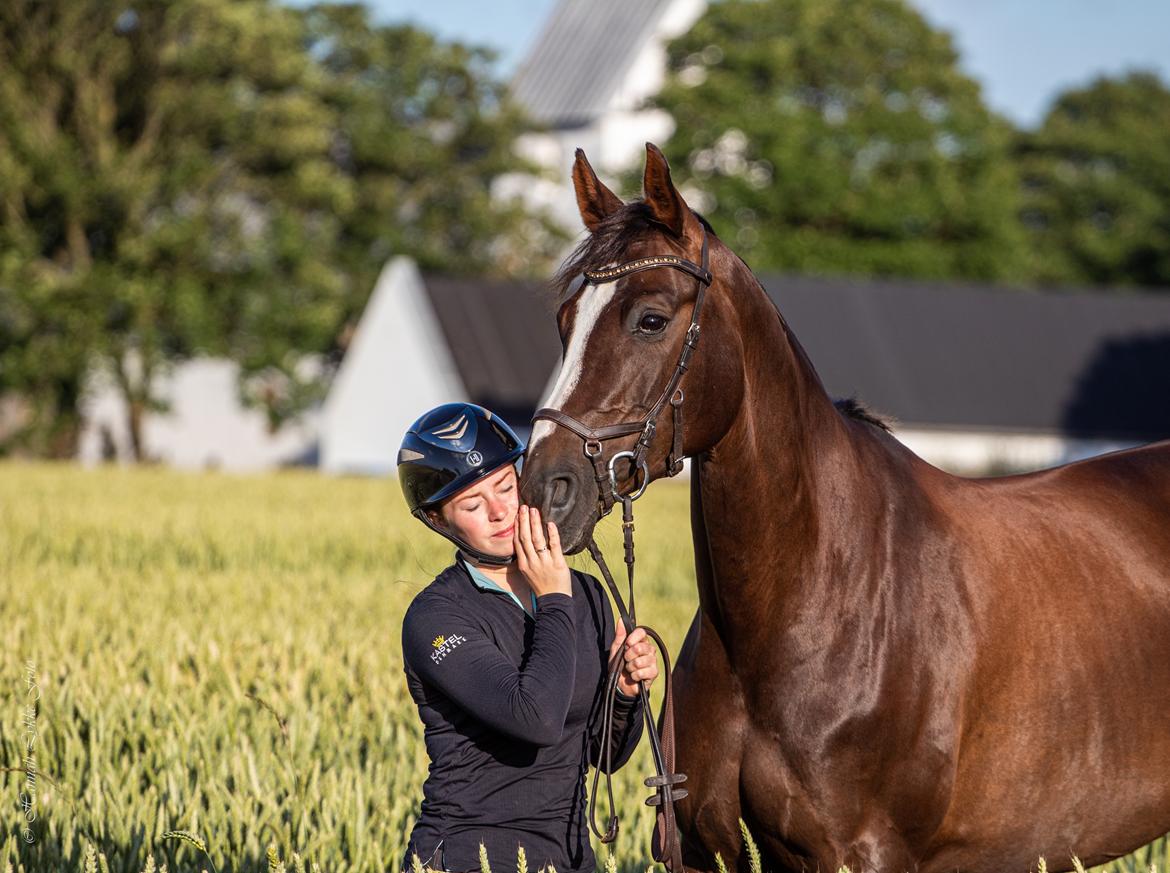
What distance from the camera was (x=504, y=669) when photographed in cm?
356

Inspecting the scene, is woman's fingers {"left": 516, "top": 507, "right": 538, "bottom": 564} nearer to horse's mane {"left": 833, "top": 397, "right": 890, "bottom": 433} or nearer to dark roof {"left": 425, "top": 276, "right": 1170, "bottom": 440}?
horse's mane {"left": 833, "top": 397, "right": 890, "bottom": 433}

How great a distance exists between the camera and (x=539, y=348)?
42375 mm

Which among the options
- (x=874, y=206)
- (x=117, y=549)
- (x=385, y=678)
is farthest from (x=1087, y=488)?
(x=874, y=206)

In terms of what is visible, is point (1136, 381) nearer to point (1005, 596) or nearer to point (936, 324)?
point (936, 324)

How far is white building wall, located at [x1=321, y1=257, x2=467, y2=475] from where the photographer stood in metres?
41.9

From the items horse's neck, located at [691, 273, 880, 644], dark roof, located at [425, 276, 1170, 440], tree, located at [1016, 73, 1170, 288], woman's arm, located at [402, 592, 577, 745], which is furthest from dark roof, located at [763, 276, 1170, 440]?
woman's arm, located at [402, 592, 577, 745]

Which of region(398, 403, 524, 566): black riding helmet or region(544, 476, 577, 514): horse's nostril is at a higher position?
region(398, 403, 524, 566): black riding helmet

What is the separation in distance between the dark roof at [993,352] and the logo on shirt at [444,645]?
122 ft

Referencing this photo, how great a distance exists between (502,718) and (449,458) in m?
0.65

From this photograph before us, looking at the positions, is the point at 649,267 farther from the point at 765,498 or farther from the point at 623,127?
the point at 623,127

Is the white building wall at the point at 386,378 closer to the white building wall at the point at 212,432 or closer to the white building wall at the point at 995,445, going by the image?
the white building wall at the point at 212,432

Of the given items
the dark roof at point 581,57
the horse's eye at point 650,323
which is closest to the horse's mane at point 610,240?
the horse's eye at point 650,323

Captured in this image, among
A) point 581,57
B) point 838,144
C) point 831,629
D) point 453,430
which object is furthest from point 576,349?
point 581,57

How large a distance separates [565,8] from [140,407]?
93.8 feet
